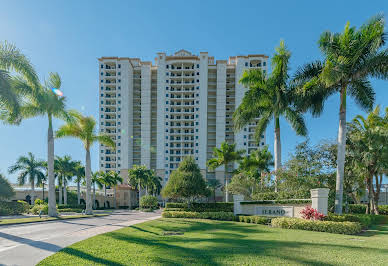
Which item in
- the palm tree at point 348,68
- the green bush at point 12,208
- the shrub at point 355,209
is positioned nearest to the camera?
the palm tree at point 348,68

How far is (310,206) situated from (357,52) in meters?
11.4

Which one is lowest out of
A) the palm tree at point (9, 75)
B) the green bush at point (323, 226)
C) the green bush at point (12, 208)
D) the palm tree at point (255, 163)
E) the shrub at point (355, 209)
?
the green bush at point (12, 208)

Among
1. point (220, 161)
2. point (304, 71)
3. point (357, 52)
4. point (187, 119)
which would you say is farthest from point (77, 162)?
point (357, 52)

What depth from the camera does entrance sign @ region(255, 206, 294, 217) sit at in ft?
66.0

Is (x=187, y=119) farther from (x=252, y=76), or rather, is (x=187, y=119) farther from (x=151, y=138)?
(x=252, y=76)

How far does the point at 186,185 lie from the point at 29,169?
38582mm

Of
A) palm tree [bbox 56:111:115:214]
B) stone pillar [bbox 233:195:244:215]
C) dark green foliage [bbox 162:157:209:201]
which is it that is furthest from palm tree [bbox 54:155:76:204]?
stone pillar [bbox 233:195:244:215]

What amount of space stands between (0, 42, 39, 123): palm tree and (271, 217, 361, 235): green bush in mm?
19714

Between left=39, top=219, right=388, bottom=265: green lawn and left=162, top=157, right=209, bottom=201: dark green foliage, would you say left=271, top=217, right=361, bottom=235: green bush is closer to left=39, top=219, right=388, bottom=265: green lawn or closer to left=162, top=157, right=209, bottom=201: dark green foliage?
left=39, top=219, right=388, bottom=265: green lawn

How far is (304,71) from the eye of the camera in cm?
2206

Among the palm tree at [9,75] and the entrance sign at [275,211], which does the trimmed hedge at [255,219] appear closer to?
the entrance sign at [275,211]

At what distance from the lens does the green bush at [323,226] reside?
14.9 m

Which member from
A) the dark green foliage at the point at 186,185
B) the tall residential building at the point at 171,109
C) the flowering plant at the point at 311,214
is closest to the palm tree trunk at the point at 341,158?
the flowering plant at the point at 311,214

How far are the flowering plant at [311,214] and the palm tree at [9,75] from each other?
20752mm
